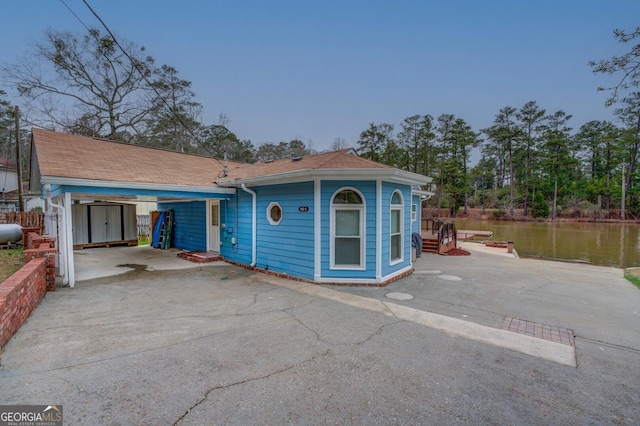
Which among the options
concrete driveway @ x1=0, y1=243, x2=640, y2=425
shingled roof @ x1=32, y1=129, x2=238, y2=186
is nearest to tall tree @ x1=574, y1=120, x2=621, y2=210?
concrete driveway @ x1=0, y1=243, x2=640, y2=425

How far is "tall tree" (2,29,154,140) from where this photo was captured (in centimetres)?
1682

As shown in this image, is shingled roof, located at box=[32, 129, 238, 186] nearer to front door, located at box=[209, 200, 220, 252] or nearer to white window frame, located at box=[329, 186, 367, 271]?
front door, located at box=[209, 200, 220, 252]

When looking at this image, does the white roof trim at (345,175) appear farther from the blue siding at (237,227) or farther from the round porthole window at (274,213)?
the blue siding at (237,227)

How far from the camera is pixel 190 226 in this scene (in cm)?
1062

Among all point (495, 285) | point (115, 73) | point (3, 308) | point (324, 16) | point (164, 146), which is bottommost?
point (495, 285)

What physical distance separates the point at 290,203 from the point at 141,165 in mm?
4955

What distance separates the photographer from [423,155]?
3719cm

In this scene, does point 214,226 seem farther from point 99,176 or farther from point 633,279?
point 633,279

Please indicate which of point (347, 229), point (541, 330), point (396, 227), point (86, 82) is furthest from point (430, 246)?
point (86, 82)

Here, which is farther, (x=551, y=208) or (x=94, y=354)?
(x=551, y=208)

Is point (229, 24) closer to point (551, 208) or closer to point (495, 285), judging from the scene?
point (495, 285)

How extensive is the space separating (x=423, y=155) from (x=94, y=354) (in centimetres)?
3839

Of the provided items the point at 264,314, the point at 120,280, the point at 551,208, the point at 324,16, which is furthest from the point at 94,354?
the point at 551,208

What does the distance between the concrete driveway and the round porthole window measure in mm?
1911
